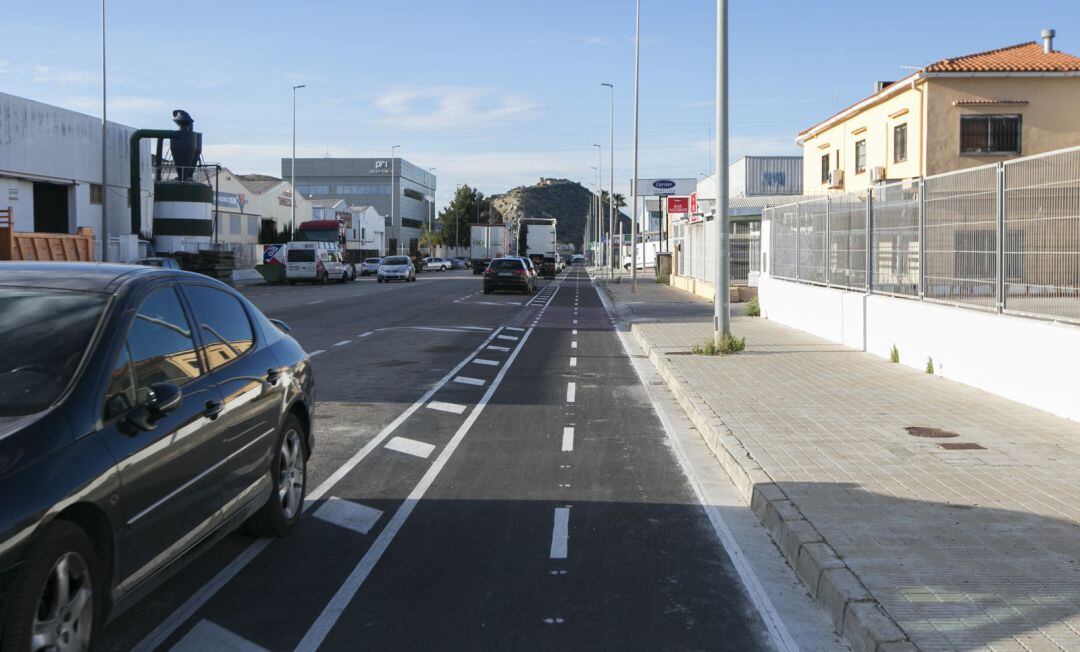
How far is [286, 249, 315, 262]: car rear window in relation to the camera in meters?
54.3

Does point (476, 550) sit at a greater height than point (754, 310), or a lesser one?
lesser

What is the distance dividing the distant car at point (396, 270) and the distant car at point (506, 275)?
19.3 metres

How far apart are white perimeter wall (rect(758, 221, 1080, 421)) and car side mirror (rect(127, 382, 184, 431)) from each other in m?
8.52

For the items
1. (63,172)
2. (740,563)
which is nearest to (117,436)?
(740,563)

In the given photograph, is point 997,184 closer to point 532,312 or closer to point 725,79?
point 725,79

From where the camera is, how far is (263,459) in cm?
602

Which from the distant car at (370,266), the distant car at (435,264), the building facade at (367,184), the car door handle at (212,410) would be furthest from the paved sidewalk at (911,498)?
the building facade at (367,184)

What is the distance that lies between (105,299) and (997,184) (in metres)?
9.85

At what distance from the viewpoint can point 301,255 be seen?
5444cm

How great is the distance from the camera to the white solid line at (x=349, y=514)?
693 centimetres

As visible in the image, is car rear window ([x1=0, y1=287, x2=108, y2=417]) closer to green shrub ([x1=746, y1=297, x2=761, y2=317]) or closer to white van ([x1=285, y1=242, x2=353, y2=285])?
green shrub ([x1=746, y1=297, x2=761, y2=317])

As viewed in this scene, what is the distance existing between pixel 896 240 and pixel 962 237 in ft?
8.84

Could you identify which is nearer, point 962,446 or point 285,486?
point 285,486

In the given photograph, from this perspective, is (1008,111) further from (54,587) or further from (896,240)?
(54,587)
